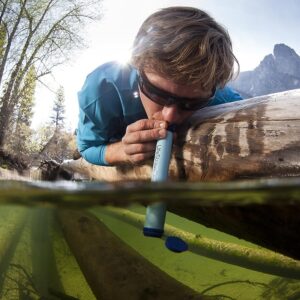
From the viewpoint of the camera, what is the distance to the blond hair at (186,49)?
1110mm

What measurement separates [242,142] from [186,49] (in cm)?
41

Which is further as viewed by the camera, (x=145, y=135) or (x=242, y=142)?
(x=145, y=135)

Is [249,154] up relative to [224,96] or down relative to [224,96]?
down

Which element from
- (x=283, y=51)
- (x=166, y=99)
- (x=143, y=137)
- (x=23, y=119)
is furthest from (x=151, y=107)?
(x=283, y=51)

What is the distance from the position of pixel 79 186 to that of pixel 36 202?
0.05 m

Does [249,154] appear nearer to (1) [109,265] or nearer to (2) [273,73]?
(1) [109,265]

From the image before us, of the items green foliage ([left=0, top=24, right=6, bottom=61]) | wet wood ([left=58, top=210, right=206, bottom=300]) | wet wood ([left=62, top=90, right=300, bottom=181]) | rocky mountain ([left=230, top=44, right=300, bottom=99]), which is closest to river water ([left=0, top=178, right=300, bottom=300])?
wet wood ([left=58, top=210, right=206, bottom=300])

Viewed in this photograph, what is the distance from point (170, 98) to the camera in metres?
1.10

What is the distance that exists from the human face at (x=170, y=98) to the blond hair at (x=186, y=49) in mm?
22

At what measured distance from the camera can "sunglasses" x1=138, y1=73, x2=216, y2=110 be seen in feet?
3.56

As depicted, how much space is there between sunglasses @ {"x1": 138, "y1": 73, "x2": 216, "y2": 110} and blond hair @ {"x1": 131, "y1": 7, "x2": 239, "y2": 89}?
46mm

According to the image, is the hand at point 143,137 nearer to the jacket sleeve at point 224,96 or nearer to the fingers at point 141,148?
the fingers at point 141,148

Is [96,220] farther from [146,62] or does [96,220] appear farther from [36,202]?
[36,202]

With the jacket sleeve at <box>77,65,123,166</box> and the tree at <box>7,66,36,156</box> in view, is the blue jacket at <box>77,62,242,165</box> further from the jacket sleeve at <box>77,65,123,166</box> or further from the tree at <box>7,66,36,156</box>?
the tree at <box>7,66,36,156</box>
